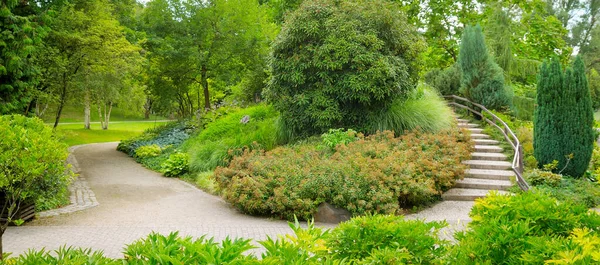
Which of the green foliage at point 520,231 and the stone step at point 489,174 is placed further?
the stone step at point 489,174

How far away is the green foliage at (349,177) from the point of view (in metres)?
7.94

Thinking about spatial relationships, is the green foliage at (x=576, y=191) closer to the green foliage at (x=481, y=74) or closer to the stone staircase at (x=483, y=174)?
the stone staircase at (x=483, y=174)

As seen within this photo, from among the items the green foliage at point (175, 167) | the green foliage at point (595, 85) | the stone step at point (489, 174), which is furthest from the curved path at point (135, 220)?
the green foliage at point (595, 85)

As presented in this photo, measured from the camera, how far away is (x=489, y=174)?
10.3 meters

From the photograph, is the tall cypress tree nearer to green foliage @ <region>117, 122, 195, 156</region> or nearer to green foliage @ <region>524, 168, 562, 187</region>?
green foliage @ <region>524, 168, 562, 187</region>

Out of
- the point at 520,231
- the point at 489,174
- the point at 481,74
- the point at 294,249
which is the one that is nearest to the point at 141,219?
the point at 294,249

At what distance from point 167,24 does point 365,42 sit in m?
12.3

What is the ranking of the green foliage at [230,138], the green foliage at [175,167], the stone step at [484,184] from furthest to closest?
the green foliage at [175,167] < the green foliage at [230,138] < the stone step at [484,184]

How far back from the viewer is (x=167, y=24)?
20828 millimetres

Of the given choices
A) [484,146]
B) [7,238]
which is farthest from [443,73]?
[7,238]

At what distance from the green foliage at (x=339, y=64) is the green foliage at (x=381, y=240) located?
859cm

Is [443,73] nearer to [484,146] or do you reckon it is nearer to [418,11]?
[418,11]

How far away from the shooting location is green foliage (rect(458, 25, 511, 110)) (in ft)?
50.7

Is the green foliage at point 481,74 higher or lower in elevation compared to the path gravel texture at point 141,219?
higher
